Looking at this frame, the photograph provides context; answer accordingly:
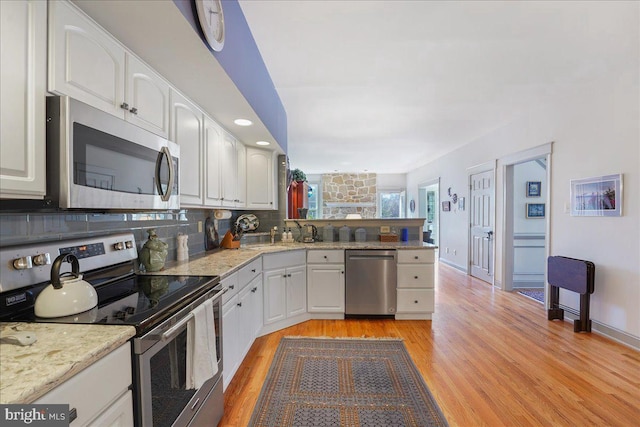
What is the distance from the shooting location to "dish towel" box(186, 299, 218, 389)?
137 cm

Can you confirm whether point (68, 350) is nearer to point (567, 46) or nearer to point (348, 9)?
point (348, 9)

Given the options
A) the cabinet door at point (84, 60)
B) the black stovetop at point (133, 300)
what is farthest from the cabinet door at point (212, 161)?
the cabinet door at point (84, 60)

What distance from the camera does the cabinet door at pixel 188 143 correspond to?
76.2 inches

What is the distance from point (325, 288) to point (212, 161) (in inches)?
72.9

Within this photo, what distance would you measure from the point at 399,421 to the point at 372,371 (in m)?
0.55

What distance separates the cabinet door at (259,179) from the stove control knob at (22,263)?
2.39 metres

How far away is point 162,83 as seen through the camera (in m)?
1.77

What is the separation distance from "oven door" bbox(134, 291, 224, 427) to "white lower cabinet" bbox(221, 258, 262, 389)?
407 millimetres

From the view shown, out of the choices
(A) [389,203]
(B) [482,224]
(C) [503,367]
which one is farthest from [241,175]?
(A) [389,203]

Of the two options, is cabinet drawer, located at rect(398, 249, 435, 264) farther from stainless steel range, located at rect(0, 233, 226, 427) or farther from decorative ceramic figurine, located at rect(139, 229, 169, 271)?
decorative ceramic figurine, located at rect(139, 229, 169, 271)

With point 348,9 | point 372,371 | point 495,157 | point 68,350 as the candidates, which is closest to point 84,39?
point 68,350

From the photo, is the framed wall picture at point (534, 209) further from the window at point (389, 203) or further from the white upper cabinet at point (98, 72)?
the window at point (389, 203)

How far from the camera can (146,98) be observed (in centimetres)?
160

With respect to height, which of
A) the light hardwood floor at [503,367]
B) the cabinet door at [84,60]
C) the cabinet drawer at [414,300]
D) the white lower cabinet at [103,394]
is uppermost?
the cabinet door at [84,60]
